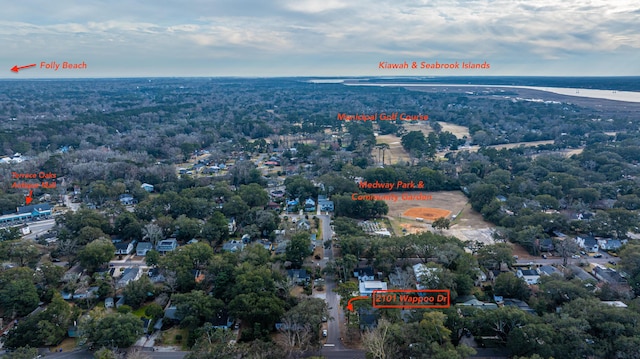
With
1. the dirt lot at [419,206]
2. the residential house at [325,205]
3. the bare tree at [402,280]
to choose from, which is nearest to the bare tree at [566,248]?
the dirt lot at [419,206]

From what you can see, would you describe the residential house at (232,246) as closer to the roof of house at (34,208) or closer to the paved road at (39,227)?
the paved road at (39,227)

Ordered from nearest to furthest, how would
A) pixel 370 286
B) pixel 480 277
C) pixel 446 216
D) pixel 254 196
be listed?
pixel 370 286, pixel 480 277, pixel 446 216, pixel 254 196

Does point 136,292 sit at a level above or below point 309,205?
below

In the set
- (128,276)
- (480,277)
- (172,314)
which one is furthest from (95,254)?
(480,277)

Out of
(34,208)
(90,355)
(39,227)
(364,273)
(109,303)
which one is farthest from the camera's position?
(34,208)

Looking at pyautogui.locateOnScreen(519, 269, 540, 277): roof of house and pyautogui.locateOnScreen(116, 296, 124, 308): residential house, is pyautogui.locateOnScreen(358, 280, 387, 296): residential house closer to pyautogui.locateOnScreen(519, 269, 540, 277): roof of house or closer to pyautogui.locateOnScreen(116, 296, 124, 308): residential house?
pyautogui.locateOnScreen(519, 269, 540, 277): roof of house

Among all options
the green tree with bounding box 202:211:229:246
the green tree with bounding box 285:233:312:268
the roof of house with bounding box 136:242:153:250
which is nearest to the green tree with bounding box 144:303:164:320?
the green tree with bounding box 285:233:312:268

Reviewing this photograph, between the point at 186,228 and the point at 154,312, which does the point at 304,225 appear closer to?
the point at 186,228
